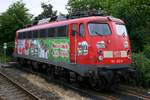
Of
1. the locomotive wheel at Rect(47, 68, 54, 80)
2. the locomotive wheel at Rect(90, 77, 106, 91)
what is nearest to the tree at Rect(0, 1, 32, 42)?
the locomotive wheel at Rect(47, 68, 54, 80)

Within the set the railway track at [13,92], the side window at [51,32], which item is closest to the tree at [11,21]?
the side window at [51,32]

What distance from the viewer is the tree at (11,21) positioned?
129ft

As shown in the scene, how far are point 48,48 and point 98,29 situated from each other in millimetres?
4719

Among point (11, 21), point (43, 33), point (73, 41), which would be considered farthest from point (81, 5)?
point (73, 41)

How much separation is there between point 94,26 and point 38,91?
3.65m

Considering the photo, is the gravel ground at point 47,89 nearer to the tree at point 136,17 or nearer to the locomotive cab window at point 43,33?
the locomotive cab window at point 43,33

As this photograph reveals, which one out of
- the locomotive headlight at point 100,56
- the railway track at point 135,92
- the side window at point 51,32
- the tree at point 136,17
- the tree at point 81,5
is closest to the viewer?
the railway track at point 135,92

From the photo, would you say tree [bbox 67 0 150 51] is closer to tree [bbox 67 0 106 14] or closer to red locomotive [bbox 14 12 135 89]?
red locomotive [bbox 14 12 135 89]

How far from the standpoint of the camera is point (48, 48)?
19703mm

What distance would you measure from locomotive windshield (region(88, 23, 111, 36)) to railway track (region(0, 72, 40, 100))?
3.53 metres

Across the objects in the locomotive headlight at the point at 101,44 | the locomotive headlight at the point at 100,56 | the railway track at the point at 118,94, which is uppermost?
the locomotive headlight at the point at 101,44

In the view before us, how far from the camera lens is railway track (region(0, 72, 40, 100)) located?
14.8 metres

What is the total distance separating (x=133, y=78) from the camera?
15.8 metres

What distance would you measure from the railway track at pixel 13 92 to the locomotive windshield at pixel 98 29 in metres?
3.53
